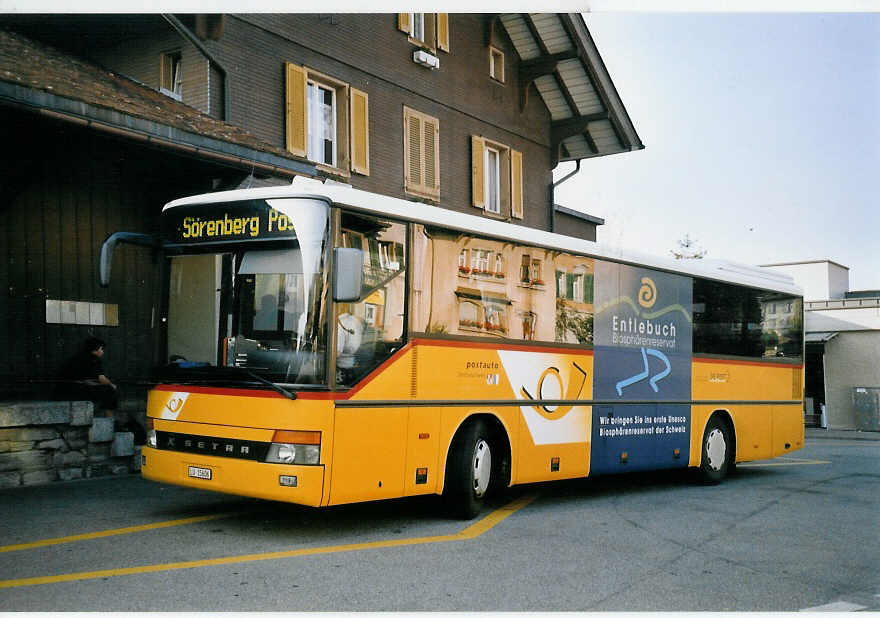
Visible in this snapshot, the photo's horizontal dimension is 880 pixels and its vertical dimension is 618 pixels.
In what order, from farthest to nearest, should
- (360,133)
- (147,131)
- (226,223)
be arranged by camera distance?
(360,133)
(147,131)
(226,223)

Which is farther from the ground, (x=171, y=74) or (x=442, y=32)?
(x=442, y=32)

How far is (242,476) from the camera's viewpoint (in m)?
7.48

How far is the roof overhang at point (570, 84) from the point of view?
21266mm

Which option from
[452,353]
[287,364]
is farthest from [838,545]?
[287,364]

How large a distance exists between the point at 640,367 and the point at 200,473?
5.61m

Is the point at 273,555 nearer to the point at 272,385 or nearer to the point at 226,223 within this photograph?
the point at 272,385

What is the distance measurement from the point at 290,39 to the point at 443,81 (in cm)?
462

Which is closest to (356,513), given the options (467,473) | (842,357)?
(467,473)

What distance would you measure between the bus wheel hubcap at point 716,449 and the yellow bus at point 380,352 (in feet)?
5.46

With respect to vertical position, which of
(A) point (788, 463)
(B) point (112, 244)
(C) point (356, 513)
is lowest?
(A) point (788, 463)

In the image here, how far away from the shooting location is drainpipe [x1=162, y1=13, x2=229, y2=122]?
1391cm

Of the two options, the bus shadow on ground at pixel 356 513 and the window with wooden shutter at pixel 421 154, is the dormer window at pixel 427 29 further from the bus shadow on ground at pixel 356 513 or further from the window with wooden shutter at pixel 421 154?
the bus shadow on ground at pixel 356 513

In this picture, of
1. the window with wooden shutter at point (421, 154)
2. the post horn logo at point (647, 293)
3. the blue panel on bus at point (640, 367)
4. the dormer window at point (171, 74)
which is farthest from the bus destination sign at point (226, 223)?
the window with wooden shutter at point (421, 154)

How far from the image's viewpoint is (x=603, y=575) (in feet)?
21.7
